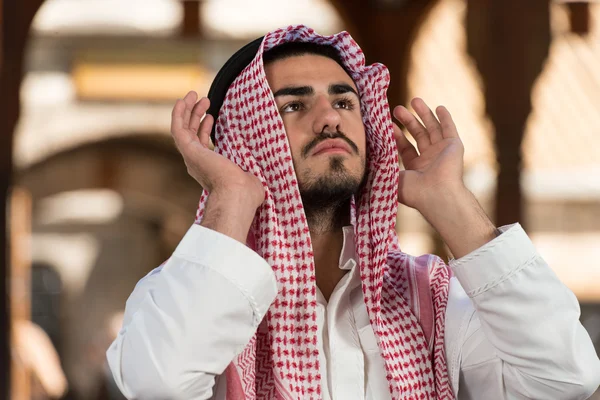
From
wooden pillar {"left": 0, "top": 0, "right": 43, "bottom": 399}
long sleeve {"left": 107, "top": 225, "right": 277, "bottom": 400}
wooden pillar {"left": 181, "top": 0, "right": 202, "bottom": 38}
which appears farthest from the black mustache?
wooden pillar {"left": 181, "top": 0, "right": 202, "bottom": 38}

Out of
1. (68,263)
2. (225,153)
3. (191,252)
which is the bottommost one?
(68,263)

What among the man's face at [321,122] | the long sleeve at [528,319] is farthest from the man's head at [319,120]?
the long sleeve at [528,319]

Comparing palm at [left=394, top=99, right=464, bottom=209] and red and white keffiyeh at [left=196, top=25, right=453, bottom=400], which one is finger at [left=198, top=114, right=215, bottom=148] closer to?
red and white keffiyeh at [left=196, top=25, right=453, bottom=400]

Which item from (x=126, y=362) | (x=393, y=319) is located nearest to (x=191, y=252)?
Result: (x=126, y=362)

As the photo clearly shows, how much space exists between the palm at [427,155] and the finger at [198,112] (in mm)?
475

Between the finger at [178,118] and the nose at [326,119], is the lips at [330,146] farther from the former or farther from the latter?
the finger at [178,118]

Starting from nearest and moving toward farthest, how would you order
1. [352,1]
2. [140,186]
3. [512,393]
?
[512,393] → [352,1] → [140,186]

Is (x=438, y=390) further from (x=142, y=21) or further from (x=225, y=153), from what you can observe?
(x=142, y=21)

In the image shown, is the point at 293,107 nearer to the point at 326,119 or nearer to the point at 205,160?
the point at 326,119

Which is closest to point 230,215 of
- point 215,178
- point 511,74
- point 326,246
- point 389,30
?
point 215,178

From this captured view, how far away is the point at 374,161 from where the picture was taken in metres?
2.57

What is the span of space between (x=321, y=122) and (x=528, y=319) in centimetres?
63

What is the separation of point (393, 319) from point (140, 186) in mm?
11453

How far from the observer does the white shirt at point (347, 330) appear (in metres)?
2.11
